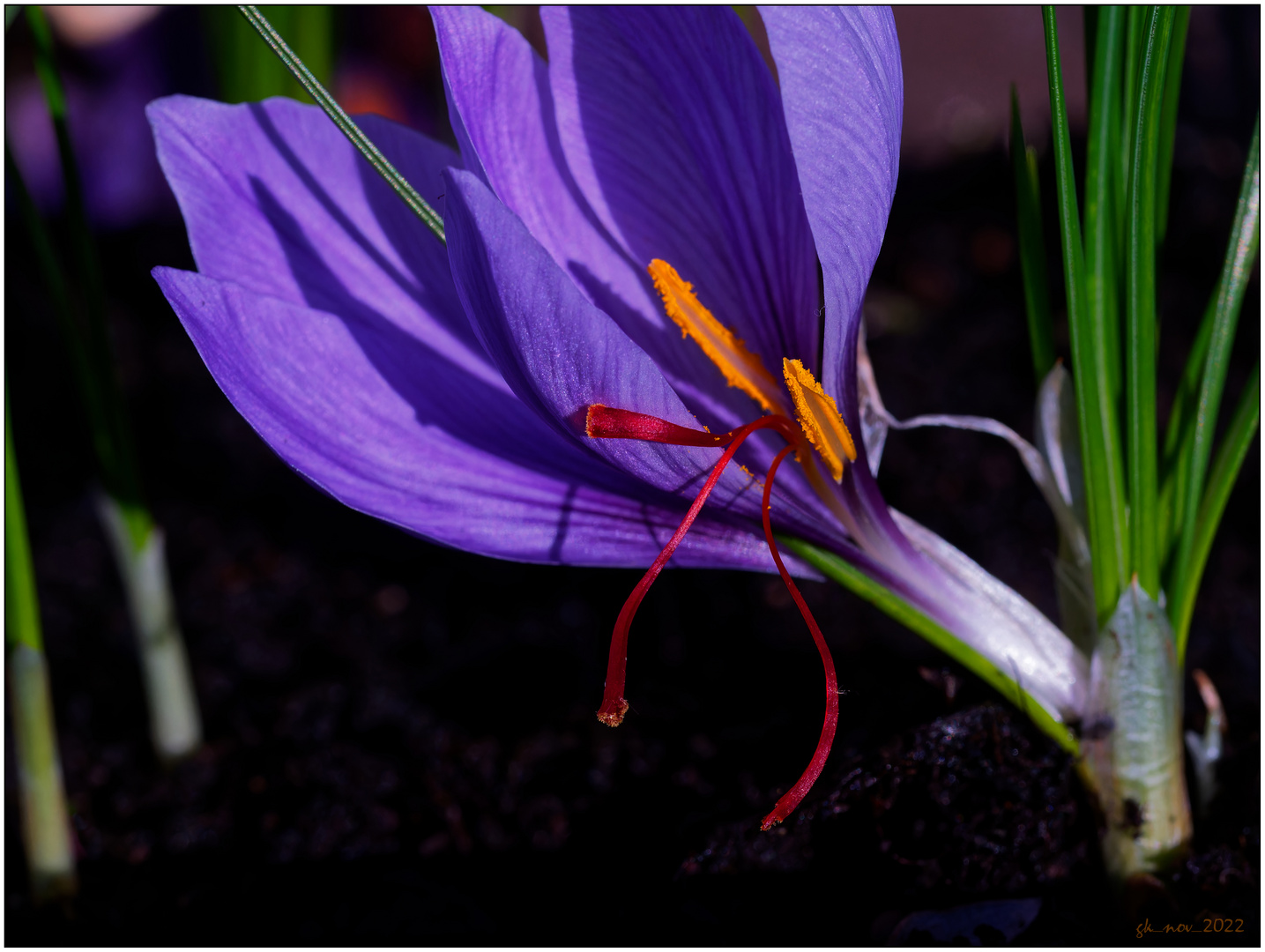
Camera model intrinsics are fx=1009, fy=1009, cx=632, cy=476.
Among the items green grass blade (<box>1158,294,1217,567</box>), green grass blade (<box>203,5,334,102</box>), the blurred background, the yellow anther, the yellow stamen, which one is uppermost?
green grass blade (<box>203,5,334,102</box>)

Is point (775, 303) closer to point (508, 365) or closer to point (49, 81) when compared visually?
point (508, 365)

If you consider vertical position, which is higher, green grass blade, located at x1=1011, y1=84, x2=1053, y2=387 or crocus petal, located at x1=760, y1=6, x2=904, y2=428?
crocus petal, located at x1=760, y1=6, x2=904, y2=428

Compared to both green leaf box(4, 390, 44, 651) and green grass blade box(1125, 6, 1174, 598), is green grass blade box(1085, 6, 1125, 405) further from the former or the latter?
green leaf box(4, 390, 44, 651)

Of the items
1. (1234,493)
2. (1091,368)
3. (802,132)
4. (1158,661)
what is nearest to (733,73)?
(802,132)

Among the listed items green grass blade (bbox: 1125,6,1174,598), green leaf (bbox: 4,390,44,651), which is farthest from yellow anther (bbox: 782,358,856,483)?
green leaf (bbox: 4,390,44,651)

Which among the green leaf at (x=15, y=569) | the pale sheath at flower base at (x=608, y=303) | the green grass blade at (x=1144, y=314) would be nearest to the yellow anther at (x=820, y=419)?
the pale sheath at flower base at (x=608, y=303)

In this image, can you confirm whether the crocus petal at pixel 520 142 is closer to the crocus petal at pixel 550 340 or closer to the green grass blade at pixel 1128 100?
the crocus petal at pixel 550 340
